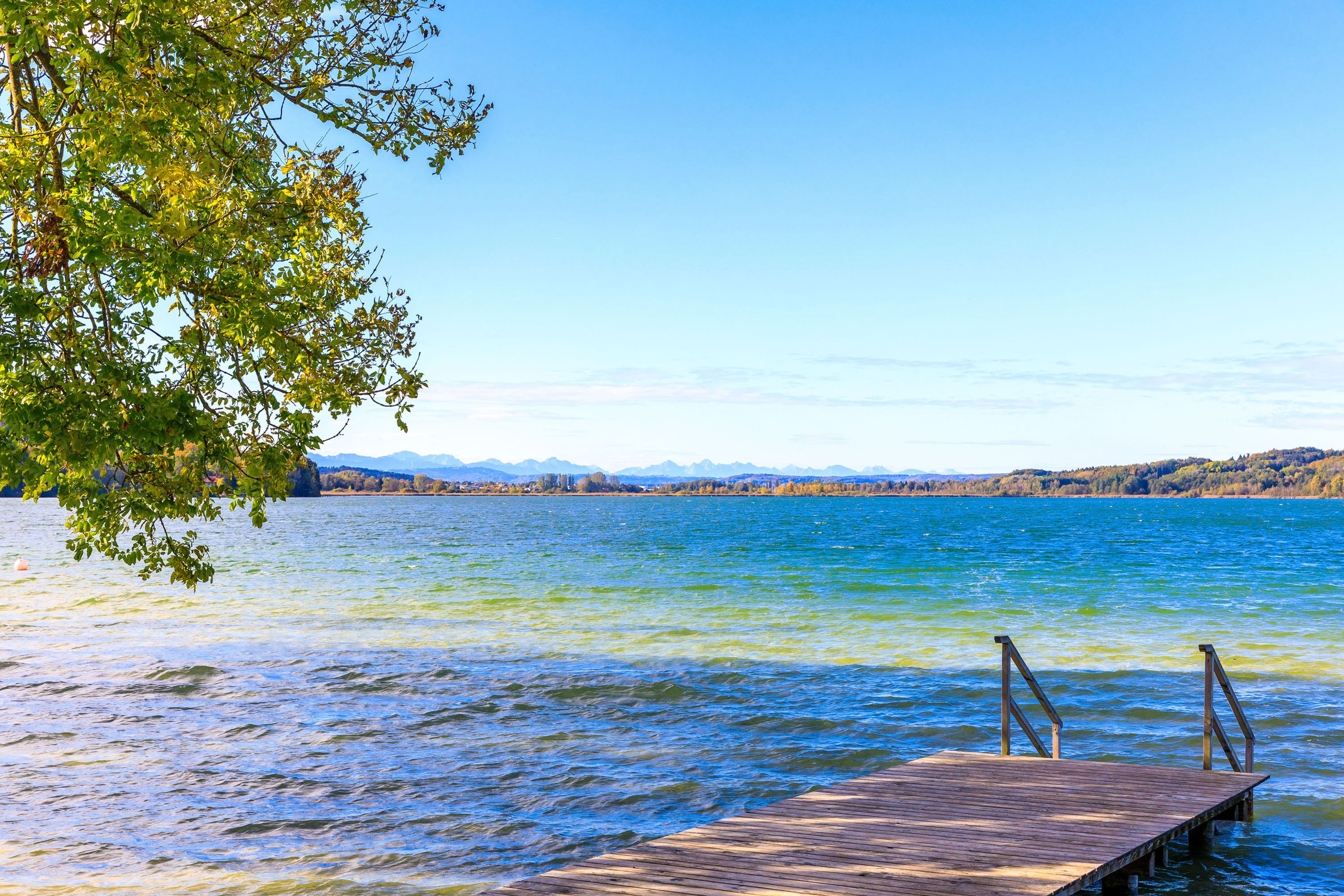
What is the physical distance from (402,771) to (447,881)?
4680 millimetres

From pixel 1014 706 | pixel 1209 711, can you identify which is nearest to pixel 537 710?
pixel 1014 706

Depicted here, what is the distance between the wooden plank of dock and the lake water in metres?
1.08

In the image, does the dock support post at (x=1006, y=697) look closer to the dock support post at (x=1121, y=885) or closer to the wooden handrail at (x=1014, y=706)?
the wooden handrail at (x=1014, y=706)

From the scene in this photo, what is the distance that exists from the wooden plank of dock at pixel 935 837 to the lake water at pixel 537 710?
1.08 meters

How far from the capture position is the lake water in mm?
11609

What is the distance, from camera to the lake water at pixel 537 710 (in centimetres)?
1161

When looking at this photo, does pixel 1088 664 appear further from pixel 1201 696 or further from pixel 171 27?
pixel 171 27

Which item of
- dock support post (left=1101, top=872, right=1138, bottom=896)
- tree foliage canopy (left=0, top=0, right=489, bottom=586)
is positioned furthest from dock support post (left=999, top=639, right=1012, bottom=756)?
tree foliage canopy (left=0, top=0, right=489, bottom=586)

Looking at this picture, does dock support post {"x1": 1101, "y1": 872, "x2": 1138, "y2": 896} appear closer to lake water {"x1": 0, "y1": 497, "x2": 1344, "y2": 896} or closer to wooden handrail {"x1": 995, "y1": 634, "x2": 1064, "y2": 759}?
lake water {"x1": 0, "y1": 497, "x2": 1344, "y2": 896}

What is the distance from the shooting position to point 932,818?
986cm

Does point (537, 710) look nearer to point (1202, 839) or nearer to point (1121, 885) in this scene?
point (1202, 839)

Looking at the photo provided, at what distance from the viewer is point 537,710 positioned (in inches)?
761

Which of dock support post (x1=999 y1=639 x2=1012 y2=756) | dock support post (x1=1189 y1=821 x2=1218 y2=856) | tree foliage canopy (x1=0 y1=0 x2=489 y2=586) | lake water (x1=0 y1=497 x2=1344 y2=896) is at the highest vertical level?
tree foliage canopy (x1=0 y1=0 x2=489 y2=586)

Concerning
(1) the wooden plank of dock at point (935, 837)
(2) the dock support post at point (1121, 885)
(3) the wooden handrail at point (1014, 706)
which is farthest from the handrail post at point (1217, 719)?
Answer: (2) the dock support post at point (1121, 885)
